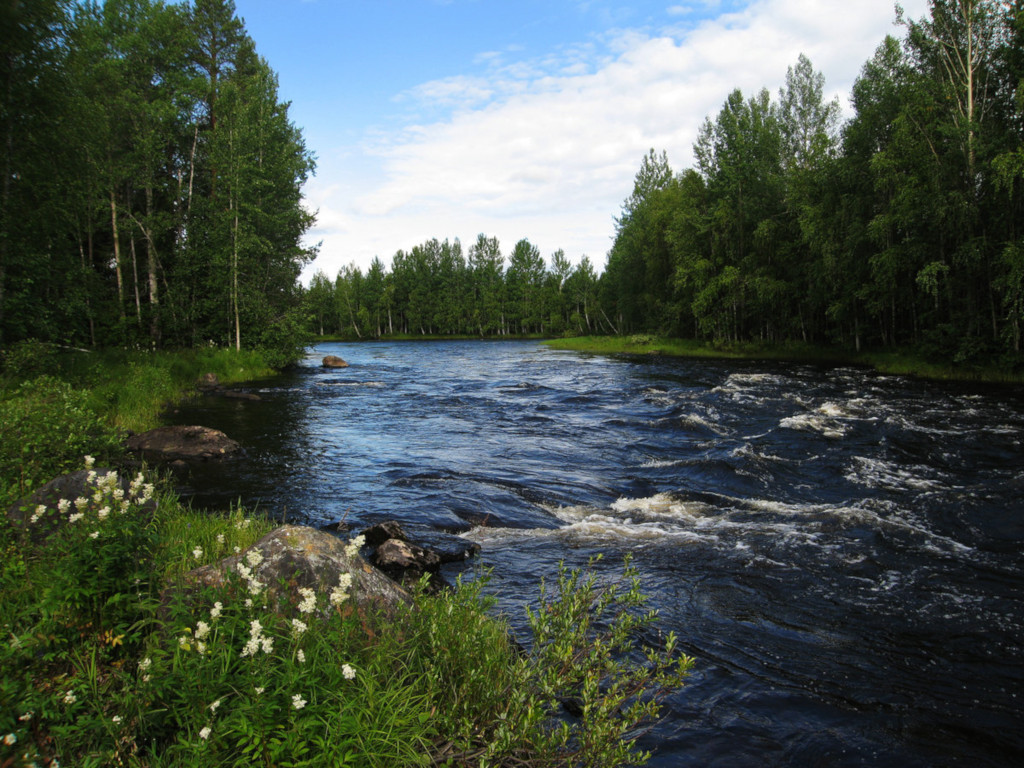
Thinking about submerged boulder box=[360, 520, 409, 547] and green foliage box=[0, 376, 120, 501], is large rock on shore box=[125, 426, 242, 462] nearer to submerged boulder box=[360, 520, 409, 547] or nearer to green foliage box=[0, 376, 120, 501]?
green foliage box=[0, 376, 120, 501]

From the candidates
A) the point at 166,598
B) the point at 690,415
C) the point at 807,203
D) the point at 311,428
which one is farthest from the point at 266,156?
the point at 166,598

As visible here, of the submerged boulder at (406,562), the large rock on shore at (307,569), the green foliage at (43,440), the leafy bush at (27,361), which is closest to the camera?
the large rock on shore at (307,569)

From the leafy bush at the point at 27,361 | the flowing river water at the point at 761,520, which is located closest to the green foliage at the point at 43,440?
the flowing river water at the point at 761,520

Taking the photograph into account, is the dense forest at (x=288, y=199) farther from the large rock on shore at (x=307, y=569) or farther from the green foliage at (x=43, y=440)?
the large rock on shore at (x=307, y=569)

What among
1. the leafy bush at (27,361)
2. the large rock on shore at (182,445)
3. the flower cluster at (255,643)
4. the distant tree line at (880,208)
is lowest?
the large rock on shore at (182,445)

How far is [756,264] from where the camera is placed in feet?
143

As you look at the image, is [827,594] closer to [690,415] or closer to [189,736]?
[189,736]

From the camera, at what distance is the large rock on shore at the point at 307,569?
450 cm

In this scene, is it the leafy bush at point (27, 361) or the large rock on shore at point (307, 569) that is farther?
Answer: the leafy bush at point (27, 361)

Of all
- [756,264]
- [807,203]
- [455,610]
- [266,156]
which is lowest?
[455,610]

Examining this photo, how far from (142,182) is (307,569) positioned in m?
30.7

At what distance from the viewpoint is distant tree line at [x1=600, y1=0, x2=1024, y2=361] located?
24469 millimetres

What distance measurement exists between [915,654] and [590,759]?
4409mm

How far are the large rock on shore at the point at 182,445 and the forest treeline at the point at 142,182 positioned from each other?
26.3 ft
